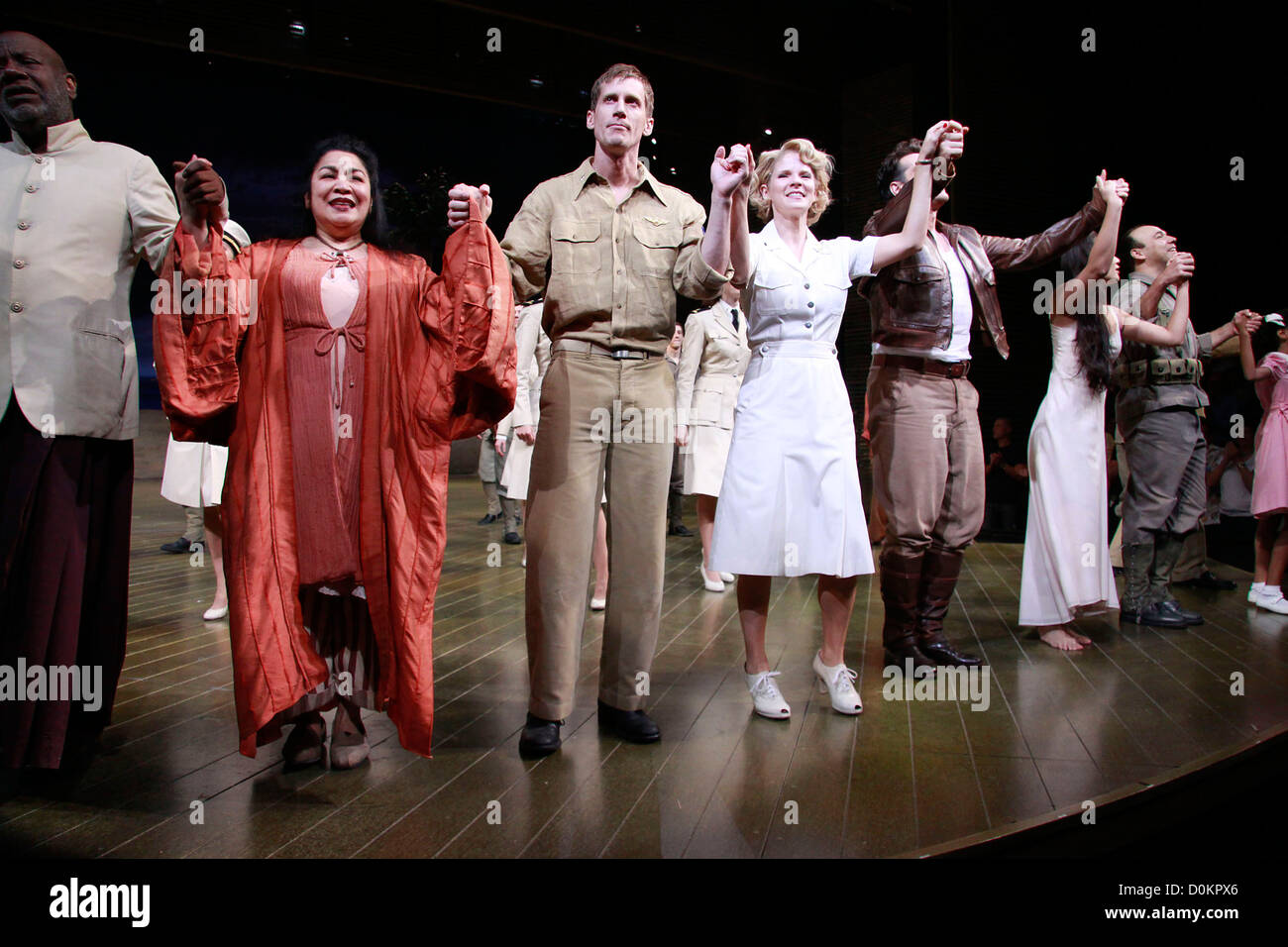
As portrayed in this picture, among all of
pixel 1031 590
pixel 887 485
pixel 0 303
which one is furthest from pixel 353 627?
pixel 1031 590

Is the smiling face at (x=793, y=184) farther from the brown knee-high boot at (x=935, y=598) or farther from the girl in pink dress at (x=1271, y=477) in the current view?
the girl in pink dress at (x=1271, y=477)

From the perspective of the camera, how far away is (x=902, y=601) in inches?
129

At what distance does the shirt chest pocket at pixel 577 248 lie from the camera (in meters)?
2.55

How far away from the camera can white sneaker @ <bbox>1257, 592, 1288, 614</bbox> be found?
14.6 ft

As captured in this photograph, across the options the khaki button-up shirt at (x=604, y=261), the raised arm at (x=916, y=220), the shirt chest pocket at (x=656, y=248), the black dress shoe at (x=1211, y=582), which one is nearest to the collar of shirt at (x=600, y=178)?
the khaki button-up shirt at (x=604, y=261)

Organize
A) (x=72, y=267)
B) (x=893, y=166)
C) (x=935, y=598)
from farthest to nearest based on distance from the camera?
(x=893, y=166), (x=935, y=598), (x=72, y=267)

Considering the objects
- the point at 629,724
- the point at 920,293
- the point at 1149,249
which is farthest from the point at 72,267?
the point at 1149,249

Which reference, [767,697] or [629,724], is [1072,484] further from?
[629,724]

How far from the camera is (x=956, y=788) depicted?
7.24ft

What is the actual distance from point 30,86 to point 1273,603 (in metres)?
5.57

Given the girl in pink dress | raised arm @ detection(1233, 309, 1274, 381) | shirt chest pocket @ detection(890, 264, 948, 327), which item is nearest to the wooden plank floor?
the girl in pink dress

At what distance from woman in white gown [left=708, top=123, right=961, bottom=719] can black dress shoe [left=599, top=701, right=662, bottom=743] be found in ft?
1.37

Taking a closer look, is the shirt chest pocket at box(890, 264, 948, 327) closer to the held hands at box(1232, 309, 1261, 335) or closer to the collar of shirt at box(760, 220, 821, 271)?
the collar of shirt at box(760, 220, 821, 271)
